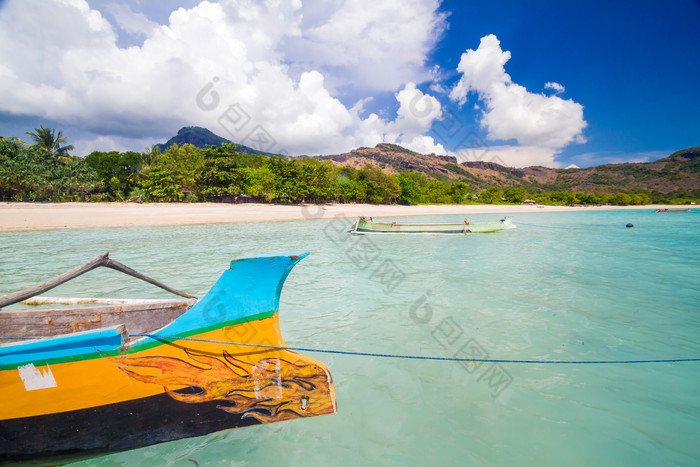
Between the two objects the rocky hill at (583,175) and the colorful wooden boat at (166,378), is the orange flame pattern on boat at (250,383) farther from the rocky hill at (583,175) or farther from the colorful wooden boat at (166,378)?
the rocky hill at (583,175)

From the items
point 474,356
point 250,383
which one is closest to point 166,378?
point 250,383

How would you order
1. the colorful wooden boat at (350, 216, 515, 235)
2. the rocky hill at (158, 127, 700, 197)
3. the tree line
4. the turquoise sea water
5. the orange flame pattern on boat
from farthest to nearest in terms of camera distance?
the rocky hill at (158, 127, 700, 197)
the tree line
the colorful wooden boat at (350, 216, 515, 235)
the turquoise sea water
the orange flame pattern on boat

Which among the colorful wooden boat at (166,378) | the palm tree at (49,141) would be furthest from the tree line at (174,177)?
the colorful wooden boat at (166,378)

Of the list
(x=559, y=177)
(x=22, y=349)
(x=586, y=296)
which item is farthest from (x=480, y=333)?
(x=559, y=177)

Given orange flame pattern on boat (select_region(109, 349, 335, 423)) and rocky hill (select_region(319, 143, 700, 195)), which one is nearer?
orange flame pattern on boat (select_region(109, 349, 335, 423))

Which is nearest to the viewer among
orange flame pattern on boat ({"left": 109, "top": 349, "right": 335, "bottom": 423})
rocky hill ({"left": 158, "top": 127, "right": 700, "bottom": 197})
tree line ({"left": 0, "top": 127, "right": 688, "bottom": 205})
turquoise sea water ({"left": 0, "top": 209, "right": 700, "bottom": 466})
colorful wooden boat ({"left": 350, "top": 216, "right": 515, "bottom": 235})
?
orange flame pattern on boat ({"left": 109, "top": 349, "right": 335, "bottom": 423})

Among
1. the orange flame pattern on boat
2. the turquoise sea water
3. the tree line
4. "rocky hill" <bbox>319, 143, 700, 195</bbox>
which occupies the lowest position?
the turquoise sea water

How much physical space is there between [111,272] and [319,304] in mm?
7939

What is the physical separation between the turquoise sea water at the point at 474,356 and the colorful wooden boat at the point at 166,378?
1.40 ft

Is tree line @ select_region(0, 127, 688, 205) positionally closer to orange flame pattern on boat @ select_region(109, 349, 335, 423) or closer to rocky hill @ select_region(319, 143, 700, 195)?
orange flame pattern on boat @ select_region(109, 349, 335, 423)

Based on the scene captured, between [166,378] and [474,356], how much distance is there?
4240 millimetres

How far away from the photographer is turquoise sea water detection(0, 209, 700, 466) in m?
3.02

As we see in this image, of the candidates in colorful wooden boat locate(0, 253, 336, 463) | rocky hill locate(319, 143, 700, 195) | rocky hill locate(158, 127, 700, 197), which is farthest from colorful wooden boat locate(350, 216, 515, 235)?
rocky hill locate(319, 143, 700, 195)

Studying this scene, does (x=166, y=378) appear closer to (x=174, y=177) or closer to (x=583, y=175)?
(x=174, y=177)
